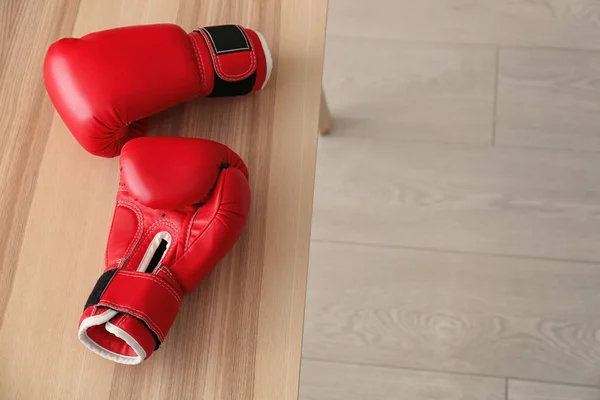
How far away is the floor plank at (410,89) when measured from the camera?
4.24 feet

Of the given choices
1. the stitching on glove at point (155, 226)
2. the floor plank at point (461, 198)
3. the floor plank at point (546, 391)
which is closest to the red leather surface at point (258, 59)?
the stitching on glove at point (155, 226)

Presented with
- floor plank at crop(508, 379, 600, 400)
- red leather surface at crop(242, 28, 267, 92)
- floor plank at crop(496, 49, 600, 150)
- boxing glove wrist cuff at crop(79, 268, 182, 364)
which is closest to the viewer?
boxing glove wrist cuff at crop(79, 268, 182, 364)

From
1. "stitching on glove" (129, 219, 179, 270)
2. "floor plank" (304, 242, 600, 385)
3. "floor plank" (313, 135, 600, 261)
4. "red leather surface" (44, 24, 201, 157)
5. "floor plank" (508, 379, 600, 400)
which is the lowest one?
"floor plank" (508, 379, 600, 400)

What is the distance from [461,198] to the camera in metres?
1.26

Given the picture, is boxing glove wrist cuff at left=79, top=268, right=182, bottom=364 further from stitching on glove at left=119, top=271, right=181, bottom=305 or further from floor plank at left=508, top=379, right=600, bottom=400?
floor plank at left=508, top=379, right=600, bottom=400

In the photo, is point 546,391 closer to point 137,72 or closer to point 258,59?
point 258,59

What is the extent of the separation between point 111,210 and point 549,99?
3.04ft

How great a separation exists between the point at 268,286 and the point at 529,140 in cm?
73

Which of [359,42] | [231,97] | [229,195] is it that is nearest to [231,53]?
[231,97]

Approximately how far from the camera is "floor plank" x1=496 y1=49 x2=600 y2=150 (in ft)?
4.18

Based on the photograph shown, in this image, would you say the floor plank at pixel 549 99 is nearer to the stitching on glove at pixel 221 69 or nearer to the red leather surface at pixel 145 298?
the stitching on glove at pixel 221 69

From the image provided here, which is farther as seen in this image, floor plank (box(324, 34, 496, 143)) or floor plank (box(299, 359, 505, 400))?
floor plank (box(324, 34, 496, 143))

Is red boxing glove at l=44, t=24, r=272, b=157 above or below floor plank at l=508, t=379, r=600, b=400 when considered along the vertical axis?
above

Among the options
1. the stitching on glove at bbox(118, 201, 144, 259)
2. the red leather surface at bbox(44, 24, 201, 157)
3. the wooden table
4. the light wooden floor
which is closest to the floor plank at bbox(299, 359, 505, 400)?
the light wooden floor
